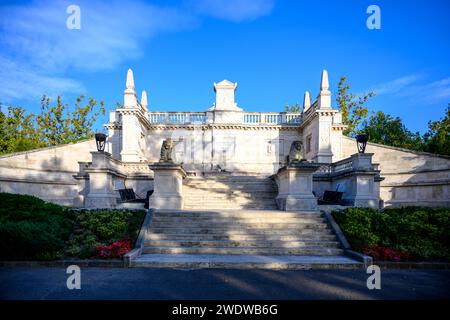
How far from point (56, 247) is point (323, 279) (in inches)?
318

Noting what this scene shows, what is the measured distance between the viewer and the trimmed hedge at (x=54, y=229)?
8.02 metres

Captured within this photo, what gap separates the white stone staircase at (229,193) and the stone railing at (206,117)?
9.31 m

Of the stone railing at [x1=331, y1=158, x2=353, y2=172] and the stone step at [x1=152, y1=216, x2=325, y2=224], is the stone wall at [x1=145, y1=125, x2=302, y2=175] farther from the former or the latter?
the stone step at [x1=152, y1=216, x2=325, y2=224]

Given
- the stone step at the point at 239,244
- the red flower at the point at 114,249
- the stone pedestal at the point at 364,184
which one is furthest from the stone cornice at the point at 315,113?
the red flower at the point at 114,249

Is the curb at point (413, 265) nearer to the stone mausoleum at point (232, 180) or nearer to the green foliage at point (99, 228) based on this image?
the stone mausoleum at point (232, 180)

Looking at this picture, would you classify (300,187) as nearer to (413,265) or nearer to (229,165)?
(413,265)

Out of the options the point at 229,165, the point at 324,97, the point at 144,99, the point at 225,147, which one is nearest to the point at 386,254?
the point at 324,97

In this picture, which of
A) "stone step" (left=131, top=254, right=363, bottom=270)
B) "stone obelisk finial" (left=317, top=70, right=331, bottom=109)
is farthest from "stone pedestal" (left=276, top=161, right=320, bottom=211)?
"stone obelisk finial" (left=317, top=70, right=331, bottom=109)

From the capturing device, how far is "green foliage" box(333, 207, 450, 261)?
8.71m

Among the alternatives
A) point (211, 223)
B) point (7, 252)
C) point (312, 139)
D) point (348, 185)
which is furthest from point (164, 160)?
point (312, 139)

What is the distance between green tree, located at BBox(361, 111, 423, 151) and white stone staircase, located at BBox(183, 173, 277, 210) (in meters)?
25.5

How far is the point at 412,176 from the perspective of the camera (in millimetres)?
22688

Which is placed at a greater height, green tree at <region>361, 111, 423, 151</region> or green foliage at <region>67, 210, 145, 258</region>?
green tree at <region>361, 111, 423, 151</region>
